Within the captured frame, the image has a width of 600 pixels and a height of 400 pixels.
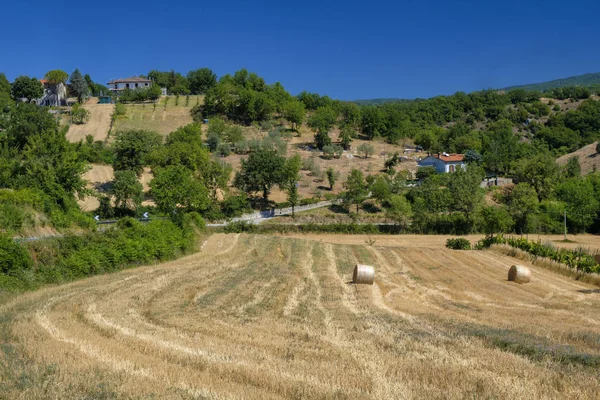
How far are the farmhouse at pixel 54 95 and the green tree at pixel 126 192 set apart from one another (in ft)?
291

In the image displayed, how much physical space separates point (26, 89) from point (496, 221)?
116353mm

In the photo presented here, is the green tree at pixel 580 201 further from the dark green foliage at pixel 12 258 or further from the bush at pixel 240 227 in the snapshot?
the dark green foliage at pixel 12 258

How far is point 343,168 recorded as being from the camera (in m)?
90.1

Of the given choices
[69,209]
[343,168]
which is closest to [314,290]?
[69,209]

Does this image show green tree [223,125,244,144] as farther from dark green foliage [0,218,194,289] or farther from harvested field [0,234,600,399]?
harvested field [0,234,600,399]

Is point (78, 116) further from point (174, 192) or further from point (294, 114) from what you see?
point (174, 192)

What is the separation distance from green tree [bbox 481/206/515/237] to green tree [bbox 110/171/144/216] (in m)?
36.3

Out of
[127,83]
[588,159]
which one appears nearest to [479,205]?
[588,159]

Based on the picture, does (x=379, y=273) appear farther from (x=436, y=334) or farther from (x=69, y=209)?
(x=69, y=209)

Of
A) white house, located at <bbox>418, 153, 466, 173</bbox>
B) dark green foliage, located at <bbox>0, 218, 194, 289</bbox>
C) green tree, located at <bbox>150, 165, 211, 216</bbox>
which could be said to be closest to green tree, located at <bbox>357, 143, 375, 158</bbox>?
white house, located at <bbox>418, 153, 466, 173</bbox>

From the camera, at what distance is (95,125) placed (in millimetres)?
108375

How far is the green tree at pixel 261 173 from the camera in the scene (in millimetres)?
67750

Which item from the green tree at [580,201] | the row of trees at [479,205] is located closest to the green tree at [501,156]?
the row of trees at [479,205]

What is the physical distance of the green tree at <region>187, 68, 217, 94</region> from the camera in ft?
501
